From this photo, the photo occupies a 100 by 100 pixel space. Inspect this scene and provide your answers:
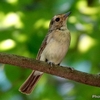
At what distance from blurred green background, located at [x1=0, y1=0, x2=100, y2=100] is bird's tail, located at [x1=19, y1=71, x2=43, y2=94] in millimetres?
89

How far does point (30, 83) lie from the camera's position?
5.09 meters

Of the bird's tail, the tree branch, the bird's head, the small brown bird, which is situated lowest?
the bird's tail

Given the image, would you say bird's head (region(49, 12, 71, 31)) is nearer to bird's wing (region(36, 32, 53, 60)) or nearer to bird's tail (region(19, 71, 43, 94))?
bird's wing (region(36, 32, 53, 60))

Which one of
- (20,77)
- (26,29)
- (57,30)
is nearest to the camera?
(26,29)

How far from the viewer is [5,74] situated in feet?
15.5

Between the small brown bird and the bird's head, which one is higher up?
the bird's head

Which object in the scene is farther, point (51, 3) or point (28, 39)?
point (51, 3)

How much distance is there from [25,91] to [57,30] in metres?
1.07

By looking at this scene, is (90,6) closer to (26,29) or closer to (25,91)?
(26,29)

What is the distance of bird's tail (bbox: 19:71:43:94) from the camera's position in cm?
494

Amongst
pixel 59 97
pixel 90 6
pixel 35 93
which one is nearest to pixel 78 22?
pixel 90 6

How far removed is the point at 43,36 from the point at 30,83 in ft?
2.45

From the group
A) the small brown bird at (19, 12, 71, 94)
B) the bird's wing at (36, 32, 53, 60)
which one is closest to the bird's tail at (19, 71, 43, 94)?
the small brown bird at (19, 12, 71, 94)

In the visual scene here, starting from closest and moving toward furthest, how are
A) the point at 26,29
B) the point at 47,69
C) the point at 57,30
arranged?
the point at 47,69 < the point at 26,29 < the point at 57,30
